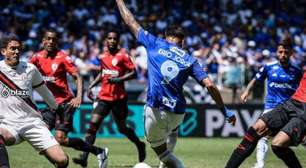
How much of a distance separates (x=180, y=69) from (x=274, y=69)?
4.11m

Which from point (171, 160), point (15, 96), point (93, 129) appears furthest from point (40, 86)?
point (93, 129)

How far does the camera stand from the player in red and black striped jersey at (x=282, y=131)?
432 inches

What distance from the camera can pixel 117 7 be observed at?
10.9 metres

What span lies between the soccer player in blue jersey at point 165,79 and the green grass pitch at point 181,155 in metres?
3.72

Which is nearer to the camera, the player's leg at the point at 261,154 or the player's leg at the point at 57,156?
the player's leg at the point at 57,156

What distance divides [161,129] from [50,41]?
3.95 m

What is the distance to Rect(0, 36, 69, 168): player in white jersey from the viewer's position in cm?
1020

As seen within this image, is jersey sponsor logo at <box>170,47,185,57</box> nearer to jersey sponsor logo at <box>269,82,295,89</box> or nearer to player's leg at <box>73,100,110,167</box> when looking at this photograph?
jersey sponsor logo at <box>269,82,295,89</box>

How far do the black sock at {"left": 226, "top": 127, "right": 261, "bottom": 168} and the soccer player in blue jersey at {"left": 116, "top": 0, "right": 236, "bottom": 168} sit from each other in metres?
1.03

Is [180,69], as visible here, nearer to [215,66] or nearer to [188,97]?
[188,97]

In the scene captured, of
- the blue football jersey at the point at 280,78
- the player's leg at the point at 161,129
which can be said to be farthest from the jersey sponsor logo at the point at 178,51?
the blue football jersey at the point at 280,78

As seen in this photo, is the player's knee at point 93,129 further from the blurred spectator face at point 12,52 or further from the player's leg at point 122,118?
the blurred spectator face at point 12,52

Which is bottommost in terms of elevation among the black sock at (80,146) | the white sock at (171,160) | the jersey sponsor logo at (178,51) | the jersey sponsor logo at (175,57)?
the black sock at (80,146)

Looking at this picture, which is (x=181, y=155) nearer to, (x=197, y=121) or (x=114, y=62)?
(x=114, y=62)
